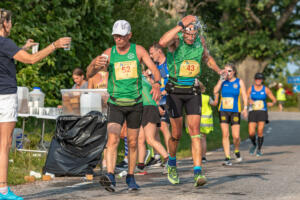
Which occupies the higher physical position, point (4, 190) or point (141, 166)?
point (4, 190)

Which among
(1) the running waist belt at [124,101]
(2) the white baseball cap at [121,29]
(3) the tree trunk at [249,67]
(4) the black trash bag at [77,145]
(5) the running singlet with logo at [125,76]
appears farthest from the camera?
(3) the tree trunk at [249,67]

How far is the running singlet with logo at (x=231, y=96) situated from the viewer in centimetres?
1272

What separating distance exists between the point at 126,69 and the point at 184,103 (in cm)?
138

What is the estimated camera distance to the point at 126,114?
804 cm

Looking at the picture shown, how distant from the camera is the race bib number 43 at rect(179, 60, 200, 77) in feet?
28.2

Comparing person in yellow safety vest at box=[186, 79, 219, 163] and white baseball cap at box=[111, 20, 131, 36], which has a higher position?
white baseball cap at box=[111, 20, 131, 36]

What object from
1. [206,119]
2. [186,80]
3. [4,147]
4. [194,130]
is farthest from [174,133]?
[206,119]

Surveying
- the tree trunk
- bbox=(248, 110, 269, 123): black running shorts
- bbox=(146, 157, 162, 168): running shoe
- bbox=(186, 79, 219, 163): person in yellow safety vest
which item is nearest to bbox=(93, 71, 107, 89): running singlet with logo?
bbox=(146, 157, 162, 168): running shoe

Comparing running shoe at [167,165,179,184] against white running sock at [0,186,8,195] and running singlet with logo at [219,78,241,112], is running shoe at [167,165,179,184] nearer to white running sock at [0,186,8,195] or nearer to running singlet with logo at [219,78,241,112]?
white running sock at [0,186,8,195]

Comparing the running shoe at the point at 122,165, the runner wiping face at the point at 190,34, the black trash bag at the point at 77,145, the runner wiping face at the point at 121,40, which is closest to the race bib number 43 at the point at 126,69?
the runner wiping face at the point at 121,40

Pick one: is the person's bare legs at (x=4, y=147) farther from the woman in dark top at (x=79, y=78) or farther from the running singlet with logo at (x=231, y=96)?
the running singlet with logo at (x=231, y=96)

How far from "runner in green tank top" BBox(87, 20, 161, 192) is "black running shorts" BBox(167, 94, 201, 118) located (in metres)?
0.85

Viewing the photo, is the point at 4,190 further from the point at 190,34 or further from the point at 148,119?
the point at 148,119

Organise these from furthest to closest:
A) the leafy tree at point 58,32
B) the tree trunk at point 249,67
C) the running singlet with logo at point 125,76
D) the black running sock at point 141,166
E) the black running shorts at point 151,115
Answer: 1. the tree trunk at point 249,67
2. the leafy tree at point 58,32
3. the black running shorts at point 151,115
4. the black running sock at point 141,166
5. the running singlet with logo at point 125,76
